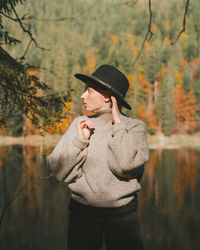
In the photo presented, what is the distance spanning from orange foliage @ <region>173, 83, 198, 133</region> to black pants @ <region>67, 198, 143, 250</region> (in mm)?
40267

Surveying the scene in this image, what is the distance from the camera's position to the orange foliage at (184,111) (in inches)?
1630

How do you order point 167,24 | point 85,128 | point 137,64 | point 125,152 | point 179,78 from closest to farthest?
point 125,152 → point 85,128 → point 137,64 → point 179,78 → point 167,24

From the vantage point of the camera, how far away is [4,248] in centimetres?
599

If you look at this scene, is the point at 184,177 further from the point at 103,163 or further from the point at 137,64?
the point at 137,64

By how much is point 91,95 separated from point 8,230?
599 cm

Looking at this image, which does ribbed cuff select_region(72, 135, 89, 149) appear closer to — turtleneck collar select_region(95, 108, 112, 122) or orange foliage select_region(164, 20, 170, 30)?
turtleneck collar select_region(95, 108, 112, 122)

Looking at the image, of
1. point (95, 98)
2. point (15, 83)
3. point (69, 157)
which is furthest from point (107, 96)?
point (15, 83)

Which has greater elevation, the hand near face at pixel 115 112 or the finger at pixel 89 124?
the hand near face at pixel 115 112

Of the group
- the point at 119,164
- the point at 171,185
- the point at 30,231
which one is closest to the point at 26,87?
the point at 119,164

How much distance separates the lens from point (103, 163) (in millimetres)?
1998

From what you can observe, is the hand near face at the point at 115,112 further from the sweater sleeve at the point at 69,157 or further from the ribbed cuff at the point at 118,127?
the sweater sleeve at the point at 69,157

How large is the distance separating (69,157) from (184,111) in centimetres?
4261

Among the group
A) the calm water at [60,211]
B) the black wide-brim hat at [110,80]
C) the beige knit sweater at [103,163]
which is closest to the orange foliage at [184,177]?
the calm water at [60,211]

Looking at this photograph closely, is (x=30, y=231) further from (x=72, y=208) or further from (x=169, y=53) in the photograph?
(x=169, y=53)
